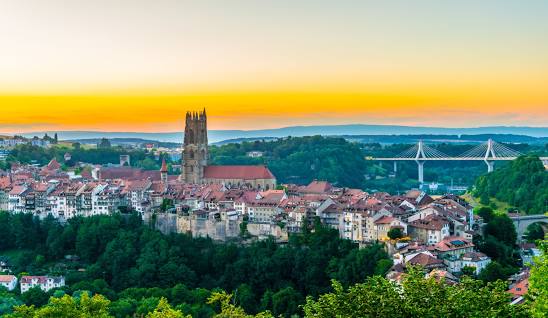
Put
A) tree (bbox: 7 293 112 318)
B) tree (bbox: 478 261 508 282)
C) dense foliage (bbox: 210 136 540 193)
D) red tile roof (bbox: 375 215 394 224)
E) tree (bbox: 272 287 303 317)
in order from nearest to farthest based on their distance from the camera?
1. tree (bbox: 7 293 112 318)
2. tree (bbox: 478 261 508 282)
3. tree (bbox: 272 287 303 317)
4. red tile roof (bbox: 375 215 394 224)
5. dense foliage (bbox: 210 136 540 193)

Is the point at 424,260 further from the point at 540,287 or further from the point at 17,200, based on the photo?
the point at 17,200

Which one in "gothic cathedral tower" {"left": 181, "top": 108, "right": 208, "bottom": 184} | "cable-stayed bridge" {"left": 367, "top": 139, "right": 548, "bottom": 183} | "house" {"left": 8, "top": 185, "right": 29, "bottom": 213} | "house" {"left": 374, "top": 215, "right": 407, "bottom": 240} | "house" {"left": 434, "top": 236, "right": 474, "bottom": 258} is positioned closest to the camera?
"house" {"left": 434, "top": 236, "right": 474, "bottom": 258}

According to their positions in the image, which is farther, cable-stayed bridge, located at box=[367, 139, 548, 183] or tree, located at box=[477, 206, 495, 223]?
cable-stayed bridge, located at box=[367, 139, 548, 183]

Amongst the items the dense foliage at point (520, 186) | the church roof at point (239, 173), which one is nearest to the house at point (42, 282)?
the church roof at point (239, 173)

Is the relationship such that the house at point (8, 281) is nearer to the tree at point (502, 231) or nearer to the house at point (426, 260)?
the house at point (426, 260)

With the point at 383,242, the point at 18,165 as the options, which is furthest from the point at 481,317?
the point at 18,165

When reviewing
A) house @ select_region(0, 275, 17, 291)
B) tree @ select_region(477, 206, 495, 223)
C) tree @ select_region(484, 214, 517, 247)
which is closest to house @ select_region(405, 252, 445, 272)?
tree @ select_region(484, 214, 517, 247)

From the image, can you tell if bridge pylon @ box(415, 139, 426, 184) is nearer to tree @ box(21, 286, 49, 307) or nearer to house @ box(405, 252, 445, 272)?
house @ box(405, 252, 445, 272)
